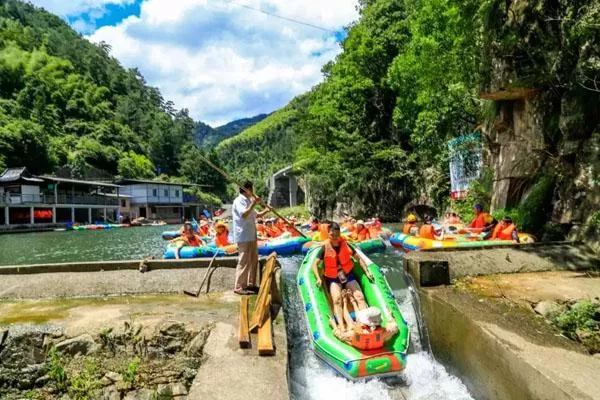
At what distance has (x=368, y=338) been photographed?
5992 millimetres

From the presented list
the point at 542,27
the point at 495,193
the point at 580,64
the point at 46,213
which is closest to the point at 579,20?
the point at 580,64

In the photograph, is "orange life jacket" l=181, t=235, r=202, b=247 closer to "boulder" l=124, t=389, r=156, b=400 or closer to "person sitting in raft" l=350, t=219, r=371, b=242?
"person sitting in raft" l=350, t=219, r=371, b=242

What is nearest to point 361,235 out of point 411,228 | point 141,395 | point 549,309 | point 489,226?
point 411,228

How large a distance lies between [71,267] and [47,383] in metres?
3.24

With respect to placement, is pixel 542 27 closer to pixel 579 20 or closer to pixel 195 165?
pixel 579 20

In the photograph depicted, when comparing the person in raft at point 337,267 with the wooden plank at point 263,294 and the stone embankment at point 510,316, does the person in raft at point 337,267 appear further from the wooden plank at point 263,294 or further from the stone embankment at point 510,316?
the stone embankment at point 510,316

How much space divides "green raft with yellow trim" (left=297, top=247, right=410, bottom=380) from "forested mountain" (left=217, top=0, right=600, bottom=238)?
19.9ft

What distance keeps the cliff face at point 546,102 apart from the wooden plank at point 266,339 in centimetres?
790

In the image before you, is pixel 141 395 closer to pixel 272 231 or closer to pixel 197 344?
pixel 197 344

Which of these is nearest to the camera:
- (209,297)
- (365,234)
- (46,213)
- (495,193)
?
(209,297)

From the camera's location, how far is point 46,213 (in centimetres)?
4519

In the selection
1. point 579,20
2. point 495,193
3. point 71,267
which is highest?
point 579,20

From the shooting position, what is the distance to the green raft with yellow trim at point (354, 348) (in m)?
5.80

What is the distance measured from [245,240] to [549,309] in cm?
442
